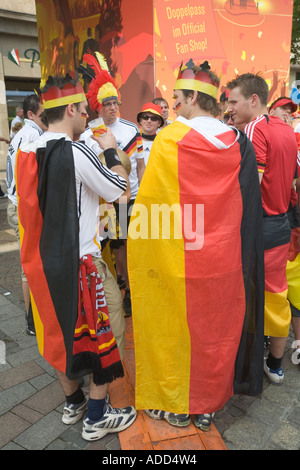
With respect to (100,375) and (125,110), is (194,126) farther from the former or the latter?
(125,110)

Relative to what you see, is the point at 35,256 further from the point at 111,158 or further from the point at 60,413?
the point at 60,413

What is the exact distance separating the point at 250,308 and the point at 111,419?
45.4 inches

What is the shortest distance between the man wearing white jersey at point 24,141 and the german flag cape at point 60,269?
138 centimetres

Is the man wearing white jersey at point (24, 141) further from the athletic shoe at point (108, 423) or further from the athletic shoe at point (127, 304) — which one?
the athletic shoe at point (108, 423)

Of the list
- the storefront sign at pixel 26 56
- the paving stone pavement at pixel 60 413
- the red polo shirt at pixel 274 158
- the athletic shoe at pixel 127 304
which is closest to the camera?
the paving stone pavement at pixel 60 413

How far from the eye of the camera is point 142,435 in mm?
2350

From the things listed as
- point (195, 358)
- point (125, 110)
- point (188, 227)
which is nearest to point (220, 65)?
point (125, 110)

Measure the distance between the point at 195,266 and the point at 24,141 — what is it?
230cm

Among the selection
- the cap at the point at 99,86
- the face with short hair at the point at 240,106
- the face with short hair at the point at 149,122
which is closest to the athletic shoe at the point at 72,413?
the face with short hair at the point at 240,106

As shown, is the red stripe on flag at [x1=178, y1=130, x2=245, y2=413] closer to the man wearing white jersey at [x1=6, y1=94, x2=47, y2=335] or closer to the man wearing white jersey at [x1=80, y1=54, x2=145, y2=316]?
the man wearing white jersey at [x1=80, y1=54, x2=145, y2=316]

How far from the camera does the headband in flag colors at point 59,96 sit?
86.0 inches

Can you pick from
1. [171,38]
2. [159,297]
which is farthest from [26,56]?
[159,297]

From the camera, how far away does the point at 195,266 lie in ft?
7.22

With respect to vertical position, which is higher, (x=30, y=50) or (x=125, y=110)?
(x=30, y=50)
